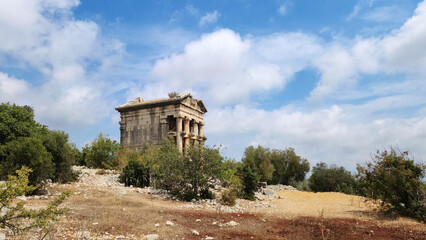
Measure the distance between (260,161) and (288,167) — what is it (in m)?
4.37

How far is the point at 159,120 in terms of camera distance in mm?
29391

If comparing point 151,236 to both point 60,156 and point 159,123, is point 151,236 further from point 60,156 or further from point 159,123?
point 159,123

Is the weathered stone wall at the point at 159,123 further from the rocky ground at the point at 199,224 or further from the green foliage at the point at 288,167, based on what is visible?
the rocky ground at the point at 199,224

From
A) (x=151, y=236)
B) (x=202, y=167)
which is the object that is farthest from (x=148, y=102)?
(x=151, y=236)

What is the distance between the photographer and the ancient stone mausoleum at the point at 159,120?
28.9 m

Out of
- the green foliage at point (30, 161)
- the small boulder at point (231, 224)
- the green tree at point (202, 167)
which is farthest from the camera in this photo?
the green tree at point (202, 167)

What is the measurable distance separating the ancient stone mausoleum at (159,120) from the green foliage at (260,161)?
885cm

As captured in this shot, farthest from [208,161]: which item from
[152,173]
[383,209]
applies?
[383,209]

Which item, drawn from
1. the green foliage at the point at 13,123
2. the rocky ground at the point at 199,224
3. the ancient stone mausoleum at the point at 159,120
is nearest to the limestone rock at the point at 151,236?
the rocky ground at the point at 199,224

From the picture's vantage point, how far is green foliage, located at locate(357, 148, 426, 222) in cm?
1073

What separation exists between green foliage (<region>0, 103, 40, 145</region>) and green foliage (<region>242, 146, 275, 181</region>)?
77.2 ft

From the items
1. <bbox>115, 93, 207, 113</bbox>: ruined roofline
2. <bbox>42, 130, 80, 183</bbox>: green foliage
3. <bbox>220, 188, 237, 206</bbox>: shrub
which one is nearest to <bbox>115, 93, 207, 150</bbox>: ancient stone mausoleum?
<bbox>115, 93, 207, 113</bbox>: ruined roofline

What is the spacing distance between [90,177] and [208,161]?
31.8 ft

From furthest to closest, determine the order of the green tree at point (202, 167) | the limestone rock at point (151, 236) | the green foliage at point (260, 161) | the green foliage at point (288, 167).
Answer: the green foliage at point (288, 167) < the green foliage at point (260, 161) < the green tree at point (202, 167) < the limestone rock at point (151, 236)
